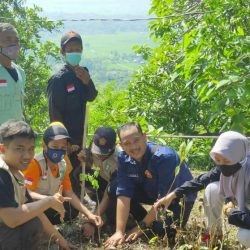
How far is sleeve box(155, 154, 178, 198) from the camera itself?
338 centimetres

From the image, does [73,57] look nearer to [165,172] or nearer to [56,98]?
[56,98]

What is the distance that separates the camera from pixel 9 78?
3.80m

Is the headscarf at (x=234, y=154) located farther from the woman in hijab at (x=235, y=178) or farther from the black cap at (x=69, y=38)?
the black cap at (x=69, y=38)

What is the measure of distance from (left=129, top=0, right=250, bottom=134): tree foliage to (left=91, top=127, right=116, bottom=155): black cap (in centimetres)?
76

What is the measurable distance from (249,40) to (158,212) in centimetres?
148

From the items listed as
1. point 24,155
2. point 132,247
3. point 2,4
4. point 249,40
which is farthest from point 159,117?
point 2,4

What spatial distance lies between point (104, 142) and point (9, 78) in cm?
89

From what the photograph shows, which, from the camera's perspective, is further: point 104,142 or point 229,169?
point 104,142

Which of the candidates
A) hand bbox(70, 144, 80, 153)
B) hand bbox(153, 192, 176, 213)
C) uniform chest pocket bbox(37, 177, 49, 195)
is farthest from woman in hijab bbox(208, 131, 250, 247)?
hand bbox(70, 144, 80, 153)

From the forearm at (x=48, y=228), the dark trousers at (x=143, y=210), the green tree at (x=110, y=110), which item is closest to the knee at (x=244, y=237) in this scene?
the dark trousers at (x=143, y=210)

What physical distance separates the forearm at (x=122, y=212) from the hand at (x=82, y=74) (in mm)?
1153

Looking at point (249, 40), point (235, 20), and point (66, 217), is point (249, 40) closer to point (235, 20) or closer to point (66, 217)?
point (235, 20)

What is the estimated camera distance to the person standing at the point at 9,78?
3.79 meters

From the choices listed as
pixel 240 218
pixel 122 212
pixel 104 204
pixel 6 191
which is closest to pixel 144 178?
pixel 122 212
